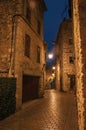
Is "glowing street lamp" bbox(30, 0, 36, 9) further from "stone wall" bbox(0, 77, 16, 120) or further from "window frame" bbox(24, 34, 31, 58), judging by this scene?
"stone wall" bbox(0, 77, 16, 120)

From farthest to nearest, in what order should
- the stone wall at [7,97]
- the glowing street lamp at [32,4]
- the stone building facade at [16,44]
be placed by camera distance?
the glowing street lamp at [32,4]
the stone building facade at [16,44]
the stone wall at [7,97]

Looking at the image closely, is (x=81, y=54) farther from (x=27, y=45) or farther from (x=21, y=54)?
(x=27, y=45)

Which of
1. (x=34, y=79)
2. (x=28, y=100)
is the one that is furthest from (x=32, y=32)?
(x=28, y=100)

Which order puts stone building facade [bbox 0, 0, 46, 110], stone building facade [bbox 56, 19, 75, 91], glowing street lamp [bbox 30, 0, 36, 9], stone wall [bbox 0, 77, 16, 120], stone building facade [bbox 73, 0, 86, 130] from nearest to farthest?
1. stone building facade [bbox 73, 0, 86, 130]
2. stone wall [bbox 0, 77, 16, 120]
3. stone building facade [bbox 0, 0, 46, 110]
4. glowing street lamp [bbox 30, 0, 36, 9]
5. stone building facade [bbox 56, 19, 75, 91]

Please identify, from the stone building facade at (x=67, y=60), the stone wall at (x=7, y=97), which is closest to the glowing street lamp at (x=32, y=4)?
the stone wall at (x=7, y=97)

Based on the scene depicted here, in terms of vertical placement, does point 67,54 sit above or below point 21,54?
above

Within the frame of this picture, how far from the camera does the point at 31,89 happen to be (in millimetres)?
15461

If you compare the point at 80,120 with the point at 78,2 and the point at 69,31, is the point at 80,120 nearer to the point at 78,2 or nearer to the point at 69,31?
the point at 78,2

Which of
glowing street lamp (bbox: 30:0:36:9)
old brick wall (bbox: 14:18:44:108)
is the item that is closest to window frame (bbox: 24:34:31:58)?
old brick wall (bbox: 14:18:44:108)

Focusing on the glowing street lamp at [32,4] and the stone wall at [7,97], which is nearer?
the stone wall at [7,97]

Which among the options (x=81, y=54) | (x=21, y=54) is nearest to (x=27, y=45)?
(x=21, y=54)

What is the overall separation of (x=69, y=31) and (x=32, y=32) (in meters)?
13.4

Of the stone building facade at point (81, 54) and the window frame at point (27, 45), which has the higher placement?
the window frame at point (27, 45)

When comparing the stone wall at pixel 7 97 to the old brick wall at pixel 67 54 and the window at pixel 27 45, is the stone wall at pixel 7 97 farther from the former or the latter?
the old brick wall at pixel 67 54
